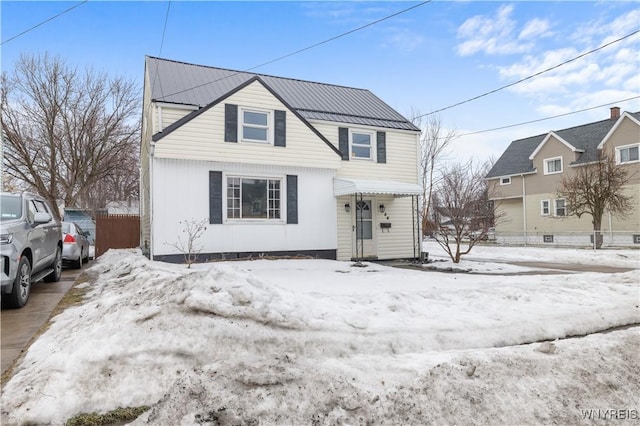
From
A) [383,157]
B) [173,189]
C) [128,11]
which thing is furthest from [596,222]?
[128,11]

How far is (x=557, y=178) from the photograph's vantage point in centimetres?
2781

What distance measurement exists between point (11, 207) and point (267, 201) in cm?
664

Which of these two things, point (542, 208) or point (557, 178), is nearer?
point (557, 178)

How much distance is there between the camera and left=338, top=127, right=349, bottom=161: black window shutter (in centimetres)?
1358

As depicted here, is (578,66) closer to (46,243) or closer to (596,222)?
(596,222)

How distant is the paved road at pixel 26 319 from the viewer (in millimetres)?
3957

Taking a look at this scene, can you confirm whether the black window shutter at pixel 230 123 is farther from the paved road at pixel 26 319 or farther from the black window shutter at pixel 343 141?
the paved road at pixel 26 319

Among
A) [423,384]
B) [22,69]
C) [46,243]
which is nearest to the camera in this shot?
[423,384]

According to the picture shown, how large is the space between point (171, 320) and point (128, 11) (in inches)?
386

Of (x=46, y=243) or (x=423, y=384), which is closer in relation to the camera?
(x=423, y=384)

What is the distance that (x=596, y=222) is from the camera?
2089cm

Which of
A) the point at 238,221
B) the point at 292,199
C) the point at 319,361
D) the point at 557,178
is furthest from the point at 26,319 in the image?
the point at 557,178

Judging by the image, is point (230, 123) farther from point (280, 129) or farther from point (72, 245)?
point (72, 245)

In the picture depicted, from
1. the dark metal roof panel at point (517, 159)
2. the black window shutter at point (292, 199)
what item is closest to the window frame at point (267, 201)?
the black window shutter at point (292, 199)
